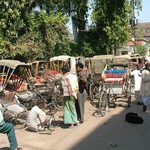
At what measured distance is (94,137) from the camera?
31.8 ft

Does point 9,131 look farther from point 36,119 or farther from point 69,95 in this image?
point 69,95

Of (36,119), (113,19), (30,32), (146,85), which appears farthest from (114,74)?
(113,19)

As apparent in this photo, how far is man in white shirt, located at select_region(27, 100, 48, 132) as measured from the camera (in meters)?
10.3

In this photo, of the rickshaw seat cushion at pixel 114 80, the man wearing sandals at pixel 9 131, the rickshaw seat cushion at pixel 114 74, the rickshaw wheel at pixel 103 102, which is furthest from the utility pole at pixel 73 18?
the man wearing sandals at pixel 9 131

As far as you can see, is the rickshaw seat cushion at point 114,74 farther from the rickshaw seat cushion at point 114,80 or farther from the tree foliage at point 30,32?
the tree foliage at point 30,32

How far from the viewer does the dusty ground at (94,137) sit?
8809mm

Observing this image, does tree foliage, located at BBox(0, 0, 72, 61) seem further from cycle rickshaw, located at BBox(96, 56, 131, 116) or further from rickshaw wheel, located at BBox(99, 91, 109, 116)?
rickshaw wheel, located at BBox(99, 91, 109, 116)

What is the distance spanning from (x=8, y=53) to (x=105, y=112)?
1093cm

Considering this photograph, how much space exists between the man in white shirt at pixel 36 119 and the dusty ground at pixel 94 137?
0.73ft

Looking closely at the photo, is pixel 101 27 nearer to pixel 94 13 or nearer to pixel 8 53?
pixel 94 13

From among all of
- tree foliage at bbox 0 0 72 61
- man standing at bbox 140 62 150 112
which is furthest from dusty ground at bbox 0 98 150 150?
tree foliage at bbox 0 0 72 61

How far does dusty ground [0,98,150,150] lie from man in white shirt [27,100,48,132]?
22cm

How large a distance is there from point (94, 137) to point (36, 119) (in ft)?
5.69

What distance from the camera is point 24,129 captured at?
1093 cm
